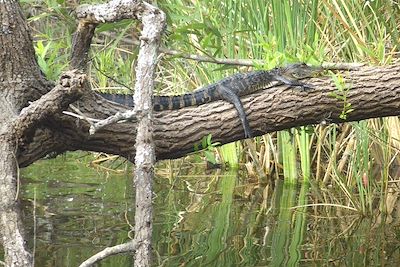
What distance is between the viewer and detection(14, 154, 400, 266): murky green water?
12.5 feet

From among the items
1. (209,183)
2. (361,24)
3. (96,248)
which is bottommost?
(96,248)

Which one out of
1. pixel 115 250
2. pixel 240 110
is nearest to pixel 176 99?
pixel 240 110

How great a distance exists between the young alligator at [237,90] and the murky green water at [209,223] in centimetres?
59

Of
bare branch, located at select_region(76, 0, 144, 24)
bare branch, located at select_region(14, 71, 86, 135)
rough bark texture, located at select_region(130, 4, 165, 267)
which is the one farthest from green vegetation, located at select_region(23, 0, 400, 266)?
rough bark texture, located at select_region(130, 4, 165, 267)

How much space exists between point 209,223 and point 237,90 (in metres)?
1.08

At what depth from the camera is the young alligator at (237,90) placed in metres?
3.39

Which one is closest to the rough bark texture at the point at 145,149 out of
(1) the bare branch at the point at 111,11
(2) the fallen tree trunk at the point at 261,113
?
(1) the bare branch at the point at 111,11

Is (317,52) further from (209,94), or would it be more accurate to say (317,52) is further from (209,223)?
(209,223)

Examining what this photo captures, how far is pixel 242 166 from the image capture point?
20.4ft

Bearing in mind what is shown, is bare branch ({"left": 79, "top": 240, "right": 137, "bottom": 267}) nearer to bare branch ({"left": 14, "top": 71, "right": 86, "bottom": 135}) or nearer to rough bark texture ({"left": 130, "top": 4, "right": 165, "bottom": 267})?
rough bark texture ({"left": 130, "top": 4, "right": 165, "bottom": 267})

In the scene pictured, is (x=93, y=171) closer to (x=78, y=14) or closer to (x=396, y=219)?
(x=396, y=219)

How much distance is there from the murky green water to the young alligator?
0.59 meters

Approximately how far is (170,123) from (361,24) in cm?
236

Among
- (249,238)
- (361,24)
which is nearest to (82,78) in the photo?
(249,238)
